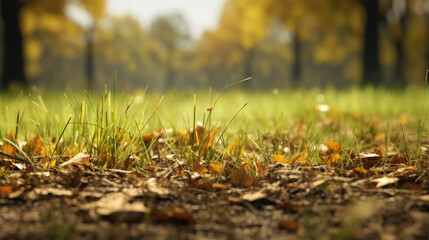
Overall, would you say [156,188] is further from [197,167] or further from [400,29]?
[400,29]

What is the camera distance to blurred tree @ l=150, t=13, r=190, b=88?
30812 mm

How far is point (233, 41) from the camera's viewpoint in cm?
2314

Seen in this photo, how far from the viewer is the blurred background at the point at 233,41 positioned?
32.5 ft

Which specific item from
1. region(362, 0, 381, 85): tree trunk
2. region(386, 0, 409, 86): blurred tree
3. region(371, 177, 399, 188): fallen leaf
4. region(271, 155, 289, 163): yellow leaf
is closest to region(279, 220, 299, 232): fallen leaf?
region(371, 177, 399, 188): fallen leaf

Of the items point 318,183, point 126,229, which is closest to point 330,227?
point 318,183

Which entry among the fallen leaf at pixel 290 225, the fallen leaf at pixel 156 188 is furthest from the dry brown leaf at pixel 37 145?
the fallen leaf at pixel 290 225

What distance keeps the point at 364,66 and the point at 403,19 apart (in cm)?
619

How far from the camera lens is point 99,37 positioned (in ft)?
59.9

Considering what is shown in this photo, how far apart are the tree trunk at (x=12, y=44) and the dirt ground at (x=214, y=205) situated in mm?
9212

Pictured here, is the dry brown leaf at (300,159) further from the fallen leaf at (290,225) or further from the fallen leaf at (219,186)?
the fallen leaf at (290,225)

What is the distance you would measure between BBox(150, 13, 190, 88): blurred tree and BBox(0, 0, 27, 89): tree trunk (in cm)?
2079

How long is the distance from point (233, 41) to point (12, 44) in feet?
53.1

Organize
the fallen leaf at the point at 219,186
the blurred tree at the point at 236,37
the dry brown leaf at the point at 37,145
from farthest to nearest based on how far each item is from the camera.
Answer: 1. the blurred tree at the point at 236,37
2. the dry brown leaf at the point at 37,145
3. the fallen leaf at the point at 219,186

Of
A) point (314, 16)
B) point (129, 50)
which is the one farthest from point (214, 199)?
point (129, 50)
